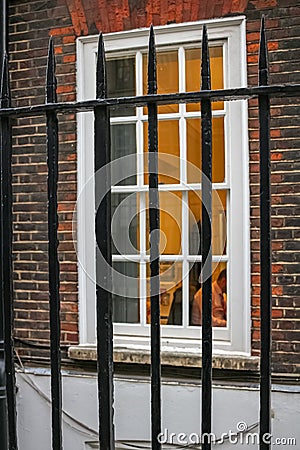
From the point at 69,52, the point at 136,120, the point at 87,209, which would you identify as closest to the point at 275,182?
the point at 136,120

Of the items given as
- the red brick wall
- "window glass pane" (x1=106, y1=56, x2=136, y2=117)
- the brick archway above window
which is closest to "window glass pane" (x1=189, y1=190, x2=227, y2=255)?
the red brick wall

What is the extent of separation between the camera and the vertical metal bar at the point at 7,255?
1585 mm

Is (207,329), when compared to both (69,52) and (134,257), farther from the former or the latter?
(69,52)

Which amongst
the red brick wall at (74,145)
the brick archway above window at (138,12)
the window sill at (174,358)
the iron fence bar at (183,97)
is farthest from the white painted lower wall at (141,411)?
the iron fence bar at (183,97)

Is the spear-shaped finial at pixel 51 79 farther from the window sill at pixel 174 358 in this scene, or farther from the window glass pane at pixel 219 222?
the window sill at pixel 174 358

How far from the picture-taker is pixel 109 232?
4.91 ft

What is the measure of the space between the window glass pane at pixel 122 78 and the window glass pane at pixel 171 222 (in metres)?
0.69

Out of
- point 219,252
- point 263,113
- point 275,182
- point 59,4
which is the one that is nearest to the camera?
point 263,113

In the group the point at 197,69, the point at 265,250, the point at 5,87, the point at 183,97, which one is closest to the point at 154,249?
the point at 265,250

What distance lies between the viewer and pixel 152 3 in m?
3.94

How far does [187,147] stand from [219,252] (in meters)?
0.78

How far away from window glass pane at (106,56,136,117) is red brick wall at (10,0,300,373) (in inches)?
10.0

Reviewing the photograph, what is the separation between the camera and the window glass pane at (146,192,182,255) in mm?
4012

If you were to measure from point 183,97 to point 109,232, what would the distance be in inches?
15.8
